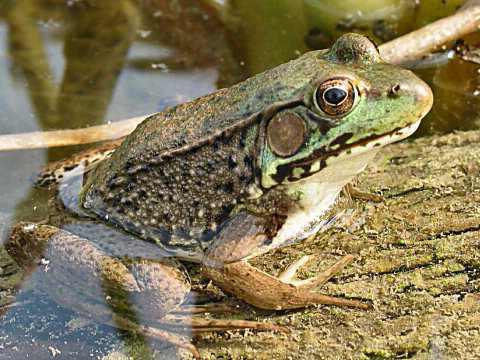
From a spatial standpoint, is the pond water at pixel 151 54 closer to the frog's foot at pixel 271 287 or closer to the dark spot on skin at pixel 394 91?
the frog's foot at pixel 271 287

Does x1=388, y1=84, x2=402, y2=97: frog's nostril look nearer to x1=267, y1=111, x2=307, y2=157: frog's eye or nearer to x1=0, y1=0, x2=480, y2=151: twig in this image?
x1=267, y1=111, x2=307, y2=157: frog's eye

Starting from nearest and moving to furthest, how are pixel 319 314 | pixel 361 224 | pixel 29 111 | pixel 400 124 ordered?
pixel 400 124 → pixel 319 314 → pixel 361 224 → pixel 29 111

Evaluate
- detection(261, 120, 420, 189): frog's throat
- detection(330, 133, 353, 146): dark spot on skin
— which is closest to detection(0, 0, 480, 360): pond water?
detection(261, 120, 420, 189): frog's throat

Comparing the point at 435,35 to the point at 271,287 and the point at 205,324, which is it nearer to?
the point at 271,287

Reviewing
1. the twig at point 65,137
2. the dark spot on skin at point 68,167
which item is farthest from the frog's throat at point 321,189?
the twig at point 65,137

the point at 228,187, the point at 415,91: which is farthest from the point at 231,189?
the point at 415,91

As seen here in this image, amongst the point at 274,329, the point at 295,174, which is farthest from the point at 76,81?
the point at 274,329

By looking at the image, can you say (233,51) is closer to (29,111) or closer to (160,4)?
(160,4)
